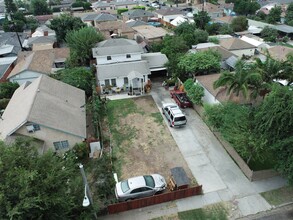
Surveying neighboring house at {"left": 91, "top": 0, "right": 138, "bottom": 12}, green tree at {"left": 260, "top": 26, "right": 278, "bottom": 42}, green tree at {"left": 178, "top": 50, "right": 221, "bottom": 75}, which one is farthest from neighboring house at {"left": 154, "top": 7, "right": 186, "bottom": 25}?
green tree at {"left": 178, "top": 50, "right": 221, "bottom": 75}

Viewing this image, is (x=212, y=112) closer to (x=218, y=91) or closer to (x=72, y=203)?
(x=218, y=91)

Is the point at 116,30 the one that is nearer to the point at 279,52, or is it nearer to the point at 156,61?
the point at 156,61

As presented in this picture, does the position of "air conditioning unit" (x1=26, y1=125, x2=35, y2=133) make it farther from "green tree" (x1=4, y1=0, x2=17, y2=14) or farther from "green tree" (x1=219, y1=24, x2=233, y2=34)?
"green tree" (x1=4, y1=0, x2=17, y2=14)

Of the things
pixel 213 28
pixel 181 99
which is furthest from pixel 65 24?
pixel 213 28

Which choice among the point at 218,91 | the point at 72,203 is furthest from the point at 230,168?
the point at 72,203

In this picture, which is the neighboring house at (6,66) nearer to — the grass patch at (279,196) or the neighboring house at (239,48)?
the neighboring house at (239,48)
